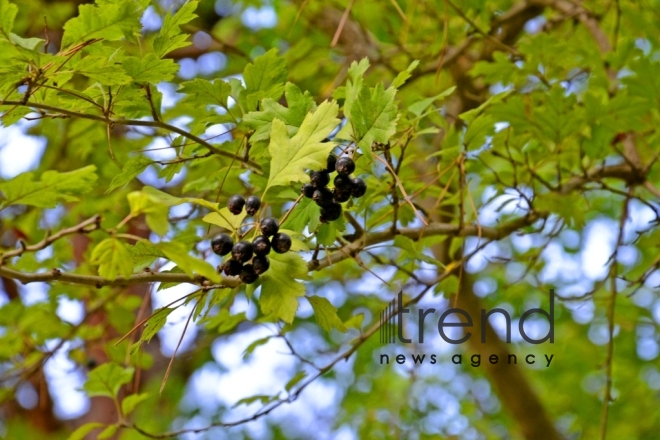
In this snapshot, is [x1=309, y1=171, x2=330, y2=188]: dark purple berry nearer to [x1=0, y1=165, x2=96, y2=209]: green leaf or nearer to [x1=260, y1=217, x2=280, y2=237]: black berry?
[x1=260, y1=217, x2=280, y2=237]: black berry

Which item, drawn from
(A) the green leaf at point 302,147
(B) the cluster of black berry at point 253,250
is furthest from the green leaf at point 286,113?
(B) the cluster of black berry at point 253,250

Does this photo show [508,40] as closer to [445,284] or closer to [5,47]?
[445,284]

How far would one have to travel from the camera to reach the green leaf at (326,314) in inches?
38.4

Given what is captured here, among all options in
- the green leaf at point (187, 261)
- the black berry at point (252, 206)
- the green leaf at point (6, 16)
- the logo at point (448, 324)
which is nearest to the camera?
the green leaf at point (187, 261)

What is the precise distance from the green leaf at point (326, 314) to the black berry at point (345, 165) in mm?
223

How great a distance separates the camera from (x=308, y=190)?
878mm

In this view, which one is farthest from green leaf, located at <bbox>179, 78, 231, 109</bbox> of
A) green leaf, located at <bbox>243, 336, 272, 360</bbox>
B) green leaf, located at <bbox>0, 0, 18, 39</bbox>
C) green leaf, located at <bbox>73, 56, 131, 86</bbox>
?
green leaf, located at <bbox>243, 336, 272, 360</bbox>

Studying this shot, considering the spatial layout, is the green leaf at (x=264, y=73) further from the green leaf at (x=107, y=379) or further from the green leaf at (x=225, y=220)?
the green leaf at (x=107, y=379)

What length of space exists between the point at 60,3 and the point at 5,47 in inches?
83.2

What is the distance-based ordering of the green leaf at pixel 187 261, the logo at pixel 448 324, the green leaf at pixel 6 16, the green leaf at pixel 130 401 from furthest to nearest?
1. the logo at pixel 448 324
2. the green leaf at pixel 130 401
3. the green leaf at pixel 6 16
4. the green leaf at pixel 187 261

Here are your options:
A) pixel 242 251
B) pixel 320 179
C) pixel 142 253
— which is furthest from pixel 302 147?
pixel 142 253

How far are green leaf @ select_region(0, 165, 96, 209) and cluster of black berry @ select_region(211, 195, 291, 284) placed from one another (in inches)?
6.7

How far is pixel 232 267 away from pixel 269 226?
2.6 inches

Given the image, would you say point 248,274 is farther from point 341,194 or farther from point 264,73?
point 264,73
